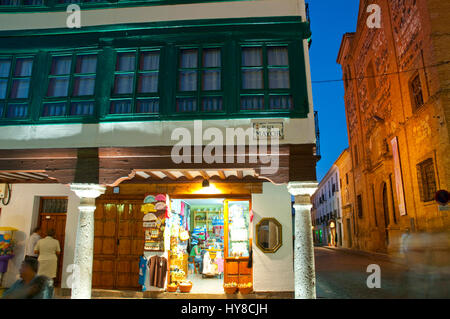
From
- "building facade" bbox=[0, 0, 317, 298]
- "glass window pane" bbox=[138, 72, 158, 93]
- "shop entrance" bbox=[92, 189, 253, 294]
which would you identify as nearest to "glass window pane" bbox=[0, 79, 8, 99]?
"building facade" bbox=[0, 0, 317, 298]

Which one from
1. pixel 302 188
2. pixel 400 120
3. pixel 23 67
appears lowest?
pixel 302 188

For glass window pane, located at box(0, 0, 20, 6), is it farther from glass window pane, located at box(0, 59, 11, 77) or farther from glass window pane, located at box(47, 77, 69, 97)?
glass window pane, located at box(47, 77, 69, 97)

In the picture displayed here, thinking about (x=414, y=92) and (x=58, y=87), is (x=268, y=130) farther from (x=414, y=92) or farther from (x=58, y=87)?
(x=414, y=92)

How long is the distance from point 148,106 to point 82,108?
1811 mm

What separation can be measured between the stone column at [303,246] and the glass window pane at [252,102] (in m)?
2.16

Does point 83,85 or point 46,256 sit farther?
point 46,256

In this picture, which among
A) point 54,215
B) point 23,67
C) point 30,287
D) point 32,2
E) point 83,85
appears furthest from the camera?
point 54,215

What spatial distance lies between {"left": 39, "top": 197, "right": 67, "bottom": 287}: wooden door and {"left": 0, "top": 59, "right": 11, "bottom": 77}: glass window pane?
14.3 ft

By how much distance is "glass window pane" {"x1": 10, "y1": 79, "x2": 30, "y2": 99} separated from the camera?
29.3ft

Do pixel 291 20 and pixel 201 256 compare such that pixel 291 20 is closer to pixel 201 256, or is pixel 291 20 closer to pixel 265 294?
pixel 265 294

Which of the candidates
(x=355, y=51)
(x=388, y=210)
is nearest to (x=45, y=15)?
(x=388, y=210)

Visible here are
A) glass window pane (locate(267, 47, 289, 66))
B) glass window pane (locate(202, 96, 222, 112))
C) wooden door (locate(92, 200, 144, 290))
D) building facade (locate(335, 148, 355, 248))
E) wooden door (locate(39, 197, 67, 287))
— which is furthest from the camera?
building facade (locate(335, 148, 355, 248))

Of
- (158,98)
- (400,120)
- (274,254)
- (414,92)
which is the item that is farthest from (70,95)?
(400,120)

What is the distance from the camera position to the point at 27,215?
1102cm
